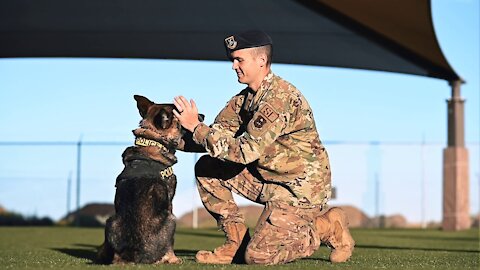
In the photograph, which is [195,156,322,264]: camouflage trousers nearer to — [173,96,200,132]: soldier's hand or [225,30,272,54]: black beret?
[173,96,200,132]: soldier's hand

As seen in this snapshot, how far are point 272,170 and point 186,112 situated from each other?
26.8 inches

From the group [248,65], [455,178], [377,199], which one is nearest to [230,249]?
[248,65]

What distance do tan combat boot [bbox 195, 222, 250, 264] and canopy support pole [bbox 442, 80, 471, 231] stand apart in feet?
36.0

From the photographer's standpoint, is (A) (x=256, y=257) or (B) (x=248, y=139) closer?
(B) (x=248, y=139)

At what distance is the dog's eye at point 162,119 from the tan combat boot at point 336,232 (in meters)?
1.14

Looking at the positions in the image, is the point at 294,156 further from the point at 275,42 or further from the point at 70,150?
the point at 70,150

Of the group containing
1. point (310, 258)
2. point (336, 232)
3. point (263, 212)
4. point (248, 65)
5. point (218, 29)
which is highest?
point (218, 29)

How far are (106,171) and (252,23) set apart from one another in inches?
382

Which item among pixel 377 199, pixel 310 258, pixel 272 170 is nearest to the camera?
pixel 272 170

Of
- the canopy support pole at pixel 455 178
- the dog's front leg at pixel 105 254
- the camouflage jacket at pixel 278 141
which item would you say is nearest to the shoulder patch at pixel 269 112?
the camouflage jacket at pixel 278 141

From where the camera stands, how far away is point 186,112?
16.5 ft

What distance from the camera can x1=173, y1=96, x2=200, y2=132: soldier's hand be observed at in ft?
16.5

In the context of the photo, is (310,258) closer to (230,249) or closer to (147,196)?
(230,249)

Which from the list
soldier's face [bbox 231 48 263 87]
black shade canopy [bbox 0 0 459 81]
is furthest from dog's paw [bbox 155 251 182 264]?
black shade canopy [bbox 0 0 459 81]
